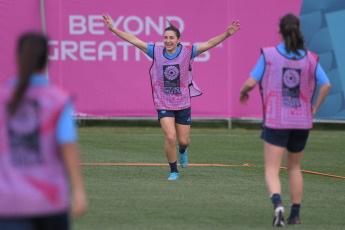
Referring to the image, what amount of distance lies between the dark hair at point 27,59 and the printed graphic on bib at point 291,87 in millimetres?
3477

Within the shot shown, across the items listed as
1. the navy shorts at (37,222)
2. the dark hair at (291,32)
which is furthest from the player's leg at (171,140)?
the navy shorts at (37,222)

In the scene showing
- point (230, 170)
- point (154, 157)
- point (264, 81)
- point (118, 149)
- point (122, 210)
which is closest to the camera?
point (264, 81)

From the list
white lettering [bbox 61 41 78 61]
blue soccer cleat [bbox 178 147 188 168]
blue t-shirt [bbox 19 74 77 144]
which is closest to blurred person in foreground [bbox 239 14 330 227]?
blue t-shirt [bbox 19 74 77 144]

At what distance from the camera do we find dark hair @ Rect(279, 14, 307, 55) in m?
7.14

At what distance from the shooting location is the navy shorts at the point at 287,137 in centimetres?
729

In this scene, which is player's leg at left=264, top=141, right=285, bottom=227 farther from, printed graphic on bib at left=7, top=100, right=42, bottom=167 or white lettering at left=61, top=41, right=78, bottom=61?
white lettering at left=61, top=41, right=78, bottom=61

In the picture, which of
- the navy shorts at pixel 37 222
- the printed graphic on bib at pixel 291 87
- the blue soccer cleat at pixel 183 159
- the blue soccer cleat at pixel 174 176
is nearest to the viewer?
the navy shorts at pixel 37 222

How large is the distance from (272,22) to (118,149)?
6047 millimetres

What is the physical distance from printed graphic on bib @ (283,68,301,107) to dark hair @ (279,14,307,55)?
18 centimetres

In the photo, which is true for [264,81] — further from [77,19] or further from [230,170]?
[77,19]

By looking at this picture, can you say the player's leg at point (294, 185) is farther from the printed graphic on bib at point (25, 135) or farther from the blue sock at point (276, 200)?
the printed graphic on bib at point (25, 135)

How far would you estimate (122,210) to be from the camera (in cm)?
813

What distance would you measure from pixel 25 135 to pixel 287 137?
365cm

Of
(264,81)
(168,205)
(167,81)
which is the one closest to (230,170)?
(167,81)
